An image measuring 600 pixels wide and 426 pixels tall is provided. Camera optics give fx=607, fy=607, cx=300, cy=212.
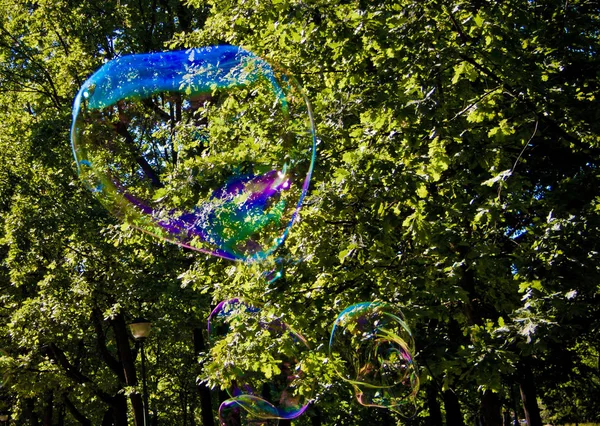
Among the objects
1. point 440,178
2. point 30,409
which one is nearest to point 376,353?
point 440,178

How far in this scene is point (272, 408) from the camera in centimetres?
1080

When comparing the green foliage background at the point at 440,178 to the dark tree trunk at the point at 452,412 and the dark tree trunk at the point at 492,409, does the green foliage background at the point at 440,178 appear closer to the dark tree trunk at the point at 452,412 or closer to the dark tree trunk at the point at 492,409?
the dark tree trunk at the point at 492,409

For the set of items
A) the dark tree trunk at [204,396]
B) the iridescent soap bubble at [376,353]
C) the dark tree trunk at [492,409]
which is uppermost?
the dark tree trunk at [204,396]

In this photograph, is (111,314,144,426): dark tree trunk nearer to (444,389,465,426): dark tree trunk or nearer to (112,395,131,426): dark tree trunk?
(112,395,131,426): dark tree trunk

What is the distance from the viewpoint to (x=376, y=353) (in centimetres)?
730

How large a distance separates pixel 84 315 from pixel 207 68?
855cm

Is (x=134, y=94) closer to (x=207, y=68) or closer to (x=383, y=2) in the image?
→ (x=207, y=68)

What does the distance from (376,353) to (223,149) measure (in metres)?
3.12

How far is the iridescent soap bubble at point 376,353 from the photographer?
22.3 ft

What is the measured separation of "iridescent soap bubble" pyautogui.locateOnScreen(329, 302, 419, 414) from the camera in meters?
6.81

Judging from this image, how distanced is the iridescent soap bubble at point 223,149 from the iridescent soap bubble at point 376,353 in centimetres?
130

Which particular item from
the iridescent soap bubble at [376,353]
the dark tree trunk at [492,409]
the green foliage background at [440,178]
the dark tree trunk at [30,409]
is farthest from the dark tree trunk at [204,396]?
the dark tree trunk at [30,409]

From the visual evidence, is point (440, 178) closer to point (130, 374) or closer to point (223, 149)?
point (223, 149)

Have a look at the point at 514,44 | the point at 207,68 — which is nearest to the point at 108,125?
the point at 207,68
